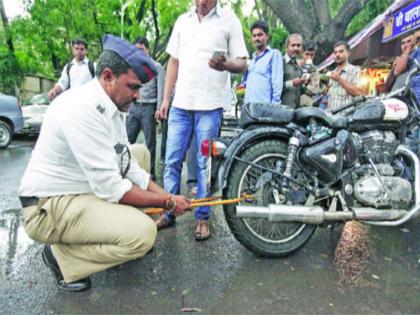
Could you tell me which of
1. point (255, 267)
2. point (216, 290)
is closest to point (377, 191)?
point (255, 267)

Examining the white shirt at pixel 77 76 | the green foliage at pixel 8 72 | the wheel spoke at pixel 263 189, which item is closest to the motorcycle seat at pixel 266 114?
the wheel spoke at pixel 263 189

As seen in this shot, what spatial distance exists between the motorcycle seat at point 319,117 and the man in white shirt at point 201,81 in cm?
64

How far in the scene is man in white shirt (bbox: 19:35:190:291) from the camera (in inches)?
81.0

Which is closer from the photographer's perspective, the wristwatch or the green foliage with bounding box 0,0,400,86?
the wristwatch

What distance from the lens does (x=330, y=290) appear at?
2389 mm

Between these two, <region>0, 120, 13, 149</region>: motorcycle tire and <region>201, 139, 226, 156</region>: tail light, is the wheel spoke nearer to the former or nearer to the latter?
<region>201, 139, 226, 156</region>: tail light

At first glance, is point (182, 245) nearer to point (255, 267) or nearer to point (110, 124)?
point (255, 267)

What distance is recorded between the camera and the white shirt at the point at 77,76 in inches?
208

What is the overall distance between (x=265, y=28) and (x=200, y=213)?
2363 mm

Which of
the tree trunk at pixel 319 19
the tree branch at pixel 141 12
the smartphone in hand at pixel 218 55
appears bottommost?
the smartphone in hand at pixel 218 55

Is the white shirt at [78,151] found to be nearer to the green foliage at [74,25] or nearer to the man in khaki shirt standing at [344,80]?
the man in khaki shirt standing at [344,80]

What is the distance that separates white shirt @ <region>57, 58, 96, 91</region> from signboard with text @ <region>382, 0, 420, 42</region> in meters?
4.91

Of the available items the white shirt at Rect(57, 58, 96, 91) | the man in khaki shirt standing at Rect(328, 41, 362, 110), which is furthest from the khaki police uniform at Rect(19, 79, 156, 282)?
the white shirt at Rect(57, 58, 96, 91)

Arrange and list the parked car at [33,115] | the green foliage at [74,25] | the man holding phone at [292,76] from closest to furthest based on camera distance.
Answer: the man holding phone at [292,76], the parked car at [33,115], the green foliage at [74,25]
